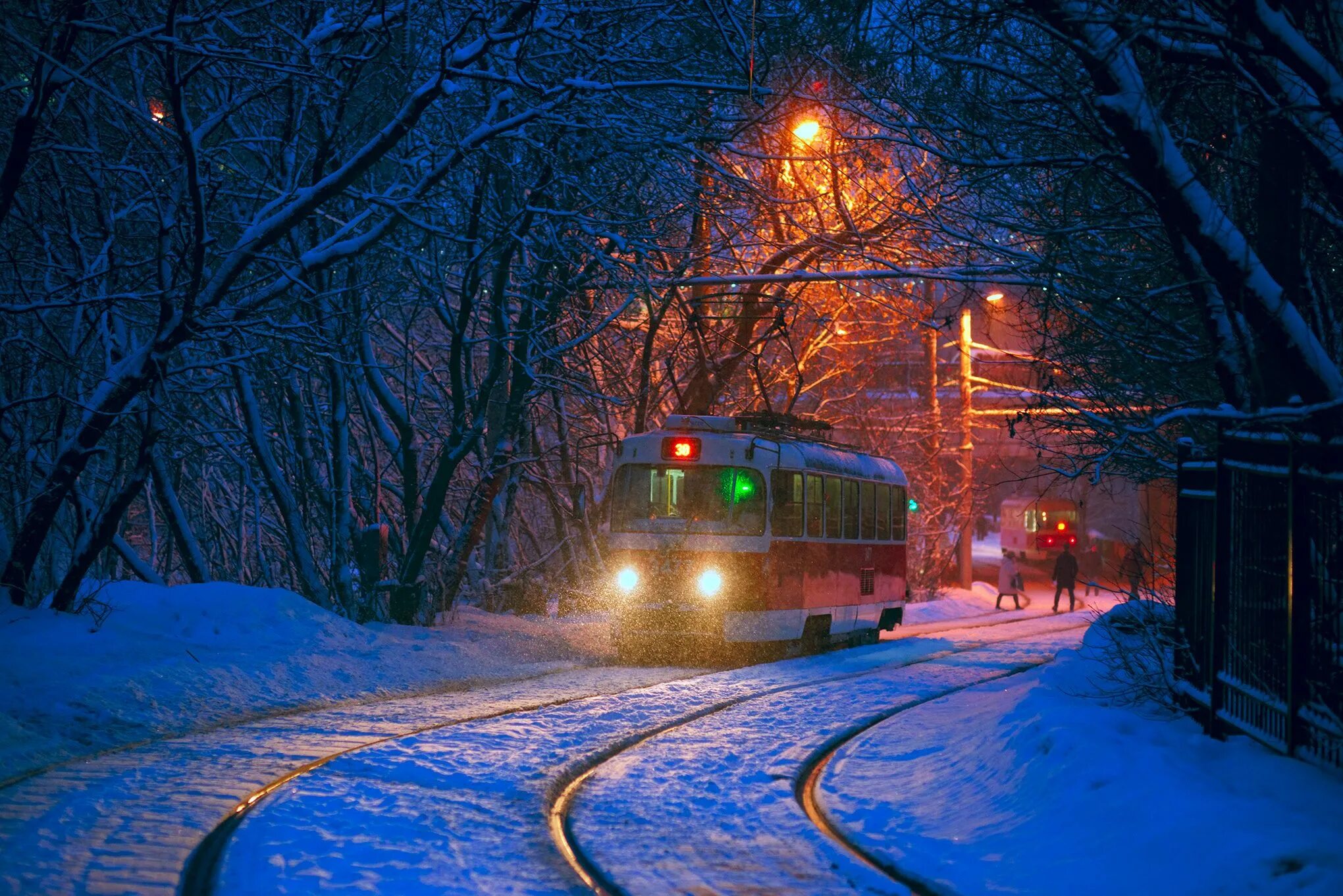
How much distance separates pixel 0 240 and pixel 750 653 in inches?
466

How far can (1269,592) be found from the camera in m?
7.85

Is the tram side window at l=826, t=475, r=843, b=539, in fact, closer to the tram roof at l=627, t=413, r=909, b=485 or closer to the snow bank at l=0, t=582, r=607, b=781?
the tram roof at l=627, t=413, r=909, b=485

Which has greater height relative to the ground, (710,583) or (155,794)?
(710,583)

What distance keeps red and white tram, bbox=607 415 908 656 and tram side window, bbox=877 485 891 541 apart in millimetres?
3308

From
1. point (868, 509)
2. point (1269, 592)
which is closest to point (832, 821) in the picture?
point (1269, 592)

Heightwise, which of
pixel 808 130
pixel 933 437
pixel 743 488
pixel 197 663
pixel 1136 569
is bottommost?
pixel 197 663

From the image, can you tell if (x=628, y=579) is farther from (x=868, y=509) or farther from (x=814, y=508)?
(x=868, y=509)

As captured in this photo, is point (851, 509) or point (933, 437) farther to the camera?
point (933, 437)

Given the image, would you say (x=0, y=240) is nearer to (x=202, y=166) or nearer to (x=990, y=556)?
(x=202, y=166)

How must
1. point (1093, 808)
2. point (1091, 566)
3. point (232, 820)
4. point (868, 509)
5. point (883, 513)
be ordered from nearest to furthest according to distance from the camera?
1. point (1093, 808)
2. point (232, 820)
3. point (868, 509)
4. point (883, 513)
5. point (1091, 566)

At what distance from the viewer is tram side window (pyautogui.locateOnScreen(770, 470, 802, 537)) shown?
1864cm

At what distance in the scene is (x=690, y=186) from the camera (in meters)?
19.2

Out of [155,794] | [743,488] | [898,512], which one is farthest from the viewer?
[898,512]

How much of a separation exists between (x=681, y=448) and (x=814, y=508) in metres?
2.60
